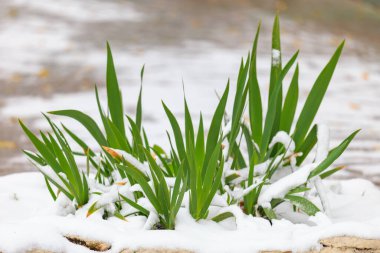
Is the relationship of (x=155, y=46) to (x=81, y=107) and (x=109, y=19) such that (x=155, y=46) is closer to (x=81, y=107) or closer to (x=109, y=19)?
(x=109, y=19)

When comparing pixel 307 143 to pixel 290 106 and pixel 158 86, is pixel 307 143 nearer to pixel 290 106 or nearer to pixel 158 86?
pixel 290 106

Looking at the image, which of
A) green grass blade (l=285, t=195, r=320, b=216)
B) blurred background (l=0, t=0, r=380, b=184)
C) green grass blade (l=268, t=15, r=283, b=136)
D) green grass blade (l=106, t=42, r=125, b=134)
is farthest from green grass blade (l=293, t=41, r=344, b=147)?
blurred background (l=0, t=0, r=380, b=184)

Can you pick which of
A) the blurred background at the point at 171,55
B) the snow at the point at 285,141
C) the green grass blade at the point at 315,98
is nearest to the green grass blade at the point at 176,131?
the snow at the point at 285,141

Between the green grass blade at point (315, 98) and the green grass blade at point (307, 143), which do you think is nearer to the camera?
the green grass blade at point (315, 98)

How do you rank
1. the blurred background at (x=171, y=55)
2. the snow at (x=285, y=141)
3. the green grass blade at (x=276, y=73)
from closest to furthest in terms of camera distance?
the snow at (x=285, y=141), the green grass blade at (x=276, y=73), the blurred background at (x=171, y=55)

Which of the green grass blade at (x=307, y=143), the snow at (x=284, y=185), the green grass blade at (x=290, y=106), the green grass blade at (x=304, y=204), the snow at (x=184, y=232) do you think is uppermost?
the green grass blade at (x=290, y=106)

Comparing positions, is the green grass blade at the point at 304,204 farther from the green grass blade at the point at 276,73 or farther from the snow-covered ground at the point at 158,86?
the green grass blade at the point at 276,73

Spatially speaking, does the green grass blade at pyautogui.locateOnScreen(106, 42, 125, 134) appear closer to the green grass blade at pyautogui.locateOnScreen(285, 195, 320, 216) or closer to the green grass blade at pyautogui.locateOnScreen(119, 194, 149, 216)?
the green grass blade at pyautogui.locateOnScreen(119, 194, 149, 216)
